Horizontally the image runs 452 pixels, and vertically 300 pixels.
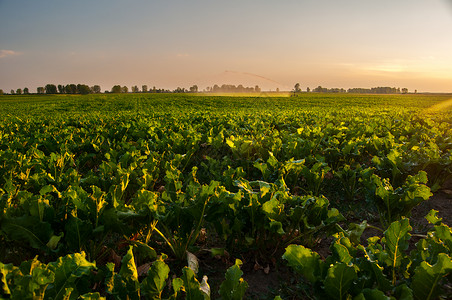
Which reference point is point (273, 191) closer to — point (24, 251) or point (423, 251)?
point (423, 251)

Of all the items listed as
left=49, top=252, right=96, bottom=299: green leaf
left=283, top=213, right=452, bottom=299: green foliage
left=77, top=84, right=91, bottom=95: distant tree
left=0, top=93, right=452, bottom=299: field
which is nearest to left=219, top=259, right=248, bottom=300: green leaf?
left=0, top=93, right=452, bottom=299: field

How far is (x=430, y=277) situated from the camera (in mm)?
1622

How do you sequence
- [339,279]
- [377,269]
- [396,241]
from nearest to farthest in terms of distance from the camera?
[339,279] → [377,269] → [396,241]

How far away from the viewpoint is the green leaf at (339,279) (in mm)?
1589

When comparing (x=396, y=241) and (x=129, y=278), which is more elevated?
(x=396, y=241)

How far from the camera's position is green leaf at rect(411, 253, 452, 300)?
157cm

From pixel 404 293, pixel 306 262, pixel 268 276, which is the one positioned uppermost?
pixel 306 262

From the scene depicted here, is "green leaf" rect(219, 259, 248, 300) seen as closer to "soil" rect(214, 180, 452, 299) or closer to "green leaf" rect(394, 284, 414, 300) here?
"soil" rect(214, 180, 452, 299)

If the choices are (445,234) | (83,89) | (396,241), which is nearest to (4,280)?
(396,241)

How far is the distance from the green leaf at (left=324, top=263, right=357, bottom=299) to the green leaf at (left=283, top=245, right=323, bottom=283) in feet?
0.37

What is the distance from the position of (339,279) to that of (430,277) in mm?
524

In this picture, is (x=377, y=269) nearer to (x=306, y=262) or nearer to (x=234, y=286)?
(x=306, y=262)

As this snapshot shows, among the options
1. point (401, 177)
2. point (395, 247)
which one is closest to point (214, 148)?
point (401, 177)

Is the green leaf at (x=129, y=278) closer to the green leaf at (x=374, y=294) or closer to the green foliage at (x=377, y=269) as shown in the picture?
the green foliage at (x=377, y=269)
